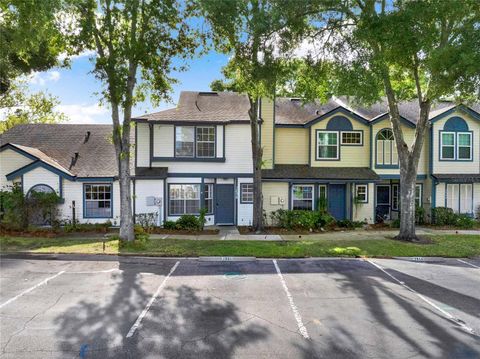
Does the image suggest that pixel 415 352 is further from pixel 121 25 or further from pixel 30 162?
pixel 30 162

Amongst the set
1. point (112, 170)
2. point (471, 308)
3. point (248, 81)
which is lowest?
point (471, 308)

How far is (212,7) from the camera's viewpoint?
1141 cm

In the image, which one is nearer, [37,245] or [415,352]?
[415,352]

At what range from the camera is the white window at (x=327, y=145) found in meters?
19.7

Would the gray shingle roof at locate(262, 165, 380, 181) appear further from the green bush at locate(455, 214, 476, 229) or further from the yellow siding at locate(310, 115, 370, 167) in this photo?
the green bush at locate(455, 214, 476, 229)

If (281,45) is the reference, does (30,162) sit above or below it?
below

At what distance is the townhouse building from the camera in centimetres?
1759

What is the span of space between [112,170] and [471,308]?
1651cm

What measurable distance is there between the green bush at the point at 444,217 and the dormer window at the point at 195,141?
1376 cm

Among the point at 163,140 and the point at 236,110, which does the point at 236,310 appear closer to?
the point at 163,140

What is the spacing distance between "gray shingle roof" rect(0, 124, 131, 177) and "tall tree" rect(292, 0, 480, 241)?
12.1 m

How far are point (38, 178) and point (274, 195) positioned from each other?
12740mm

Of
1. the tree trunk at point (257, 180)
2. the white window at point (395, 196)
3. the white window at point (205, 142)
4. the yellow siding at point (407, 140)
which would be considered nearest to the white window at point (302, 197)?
the tree trunk at point (257, 180)

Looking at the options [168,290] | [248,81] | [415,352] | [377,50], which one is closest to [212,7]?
[248,81]
